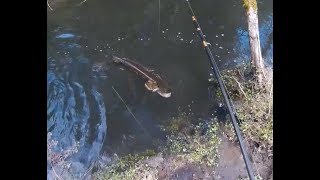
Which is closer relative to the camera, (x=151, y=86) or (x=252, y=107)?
(x=252, y=107)

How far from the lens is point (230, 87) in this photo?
661 centimetres

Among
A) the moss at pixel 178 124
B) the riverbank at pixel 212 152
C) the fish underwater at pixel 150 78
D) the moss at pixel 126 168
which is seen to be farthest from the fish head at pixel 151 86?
A: the moss at pixel 126 168

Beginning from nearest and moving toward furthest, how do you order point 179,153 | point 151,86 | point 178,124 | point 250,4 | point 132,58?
point 179,153, point 250,4, point 178,124, point 151,86, point 132,58

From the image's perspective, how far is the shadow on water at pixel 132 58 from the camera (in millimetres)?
6473

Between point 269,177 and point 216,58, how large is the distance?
3266 millimetres

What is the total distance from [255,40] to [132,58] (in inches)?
113

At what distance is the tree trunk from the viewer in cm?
621

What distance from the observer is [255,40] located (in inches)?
250

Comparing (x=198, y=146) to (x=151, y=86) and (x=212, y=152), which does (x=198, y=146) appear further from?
(x=151, y=86)

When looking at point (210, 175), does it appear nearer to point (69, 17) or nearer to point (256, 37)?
point (256, 37)

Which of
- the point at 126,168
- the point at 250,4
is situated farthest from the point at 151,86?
the point at 250,4

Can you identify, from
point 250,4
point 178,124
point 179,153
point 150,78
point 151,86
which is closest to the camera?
point 179,153
